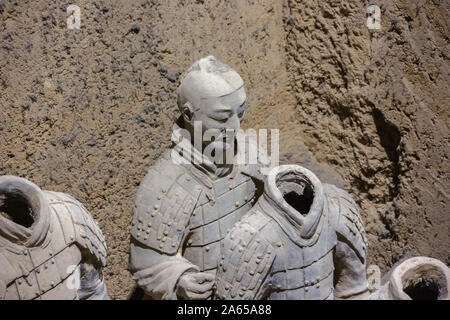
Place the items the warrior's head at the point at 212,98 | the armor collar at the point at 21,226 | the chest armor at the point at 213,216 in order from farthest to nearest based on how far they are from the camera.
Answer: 1. the chest armor at the point at 213,216
2. the warrior's head at the point at 212,98
3. the armor collar at the point at 21,226

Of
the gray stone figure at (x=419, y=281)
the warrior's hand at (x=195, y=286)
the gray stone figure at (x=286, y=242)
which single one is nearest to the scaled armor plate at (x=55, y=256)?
the warrior's hand at (x=195, y=286)

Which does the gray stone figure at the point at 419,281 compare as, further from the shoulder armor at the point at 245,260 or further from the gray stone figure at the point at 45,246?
the gray stone figure at the point at 45,246

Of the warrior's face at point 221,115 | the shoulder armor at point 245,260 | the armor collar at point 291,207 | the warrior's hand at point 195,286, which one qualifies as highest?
the warrior's face at point 221,115

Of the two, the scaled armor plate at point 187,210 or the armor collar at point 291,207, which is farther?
the scaled armor plate at point 187,210

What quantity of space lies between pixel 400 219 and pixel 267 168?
680 millimetres

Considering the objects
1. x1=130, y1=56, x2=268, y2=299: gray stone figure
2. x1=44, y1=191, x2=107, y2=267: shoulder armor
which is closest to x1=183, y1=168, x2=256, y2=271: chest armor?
x1=130, y1=56, x2=268, y2=299: gray stone figure

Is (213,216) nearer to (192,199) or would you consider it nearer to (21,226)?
(192,199)

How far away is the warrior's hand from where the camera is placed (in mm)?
3070

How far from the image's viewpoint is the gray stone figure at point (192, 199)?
3066mm

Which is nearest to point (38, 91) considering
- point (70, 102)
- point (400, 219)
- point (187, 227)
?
point (70, 102)

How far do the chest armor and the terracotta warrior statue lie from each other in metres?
0.16

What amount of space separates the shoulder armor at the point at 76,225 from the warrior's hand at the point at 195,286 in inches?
10.3

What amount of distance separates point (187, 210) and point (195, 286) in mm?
222
